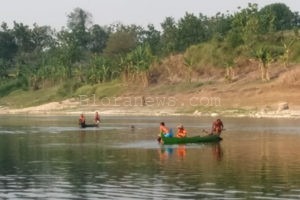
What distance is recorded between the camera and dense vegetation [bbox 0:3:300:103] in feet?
412

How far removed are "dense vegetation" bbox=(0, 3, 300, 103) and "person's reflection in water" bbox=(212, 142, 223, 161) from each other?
59545 millimetres

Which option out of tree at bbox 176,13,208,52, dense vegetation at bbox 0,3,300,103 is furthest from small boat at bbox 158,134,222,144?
tree at bbox 176,13,208,52

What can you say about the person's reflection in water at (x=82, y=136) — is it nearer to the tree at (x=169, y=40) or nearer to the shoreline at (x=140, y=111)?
the shoreline at (x=140, y=111)

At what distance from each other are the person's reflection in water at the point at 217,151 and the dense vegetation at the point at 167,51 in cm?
5955

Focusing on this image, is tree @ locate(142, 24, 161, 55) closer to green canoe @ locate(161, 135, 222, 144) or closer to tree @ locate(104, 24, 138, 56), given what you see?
tree @ locate(104, 24, 138, 56)

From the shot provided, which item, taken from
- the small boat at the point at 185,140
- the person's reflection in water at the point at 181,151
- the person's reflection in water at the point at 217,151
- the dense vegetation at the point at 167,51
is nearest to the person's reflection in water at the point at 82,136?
the small boat at the point at 185,140

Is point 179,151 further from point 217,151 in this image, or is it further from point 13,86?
point 13,86

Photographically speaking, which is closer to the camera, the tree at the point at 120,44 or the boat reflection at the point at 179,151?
the boat reflection at the point at 179,151

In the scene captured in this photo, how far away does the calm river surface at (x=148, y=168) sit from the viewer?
29438 millimetres

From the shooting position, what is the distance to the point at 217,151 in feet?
154

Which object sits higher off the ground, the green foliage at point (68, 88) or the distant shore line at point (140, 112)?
the green foliage at point (68, 88)

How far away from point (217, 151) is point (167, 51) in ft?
335

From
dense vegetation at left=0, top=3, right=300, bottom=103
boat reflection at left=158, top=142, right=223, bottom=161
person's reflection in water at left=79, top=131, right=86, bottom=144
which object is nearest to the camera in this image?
boat reflection at left=158, top=142, right=223, bottom=161

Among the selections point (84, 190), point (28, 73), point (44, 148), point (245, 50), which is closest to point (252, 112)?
point (245, 50)
